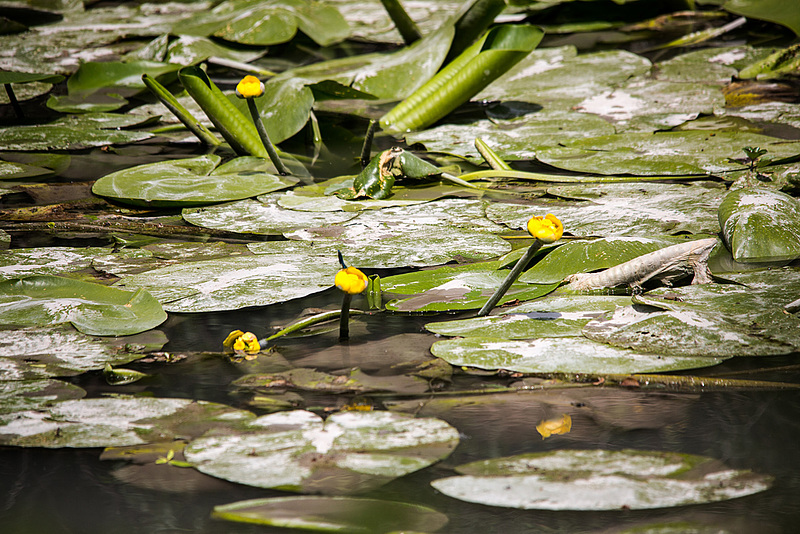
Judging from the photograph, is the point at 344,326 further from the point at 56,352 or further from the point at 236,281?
the point at 56,352

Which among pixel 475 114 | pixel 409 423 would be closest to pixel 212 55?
pixel 475 114

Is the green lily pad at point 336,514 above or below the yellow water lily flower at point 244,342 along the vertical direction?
below

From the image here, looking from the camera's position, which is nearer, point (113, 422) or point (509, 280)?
point (113, 422)

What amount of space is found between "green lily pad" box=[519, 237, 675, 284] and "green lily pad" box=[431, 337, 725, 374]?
0.25 m

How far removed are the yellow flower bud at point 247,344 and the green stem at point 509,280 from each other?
391 millimetres

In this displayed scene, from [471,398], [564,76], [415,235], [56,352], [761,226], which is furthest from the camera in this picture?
[564,76]

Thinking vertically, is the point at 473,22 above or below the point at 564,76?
above

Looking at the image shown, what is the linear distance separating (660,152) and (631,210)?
1.70ft

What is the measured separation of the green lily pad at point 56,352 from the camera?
99 centimetres

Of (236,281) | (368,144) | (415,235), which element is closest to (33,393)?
(236,281)

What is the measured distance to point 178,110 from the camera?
2062 mm

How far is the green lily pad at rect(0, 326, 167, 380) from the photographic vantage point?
99cm

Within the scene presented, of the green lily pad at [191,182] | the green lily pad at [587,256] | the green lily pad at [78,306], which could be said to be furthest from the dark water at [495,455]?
the green lily pad at [191,182]

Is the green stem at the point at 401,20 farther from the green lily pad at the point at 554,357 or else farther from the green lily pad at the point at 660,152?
the green lily pad at the point at 554,357
